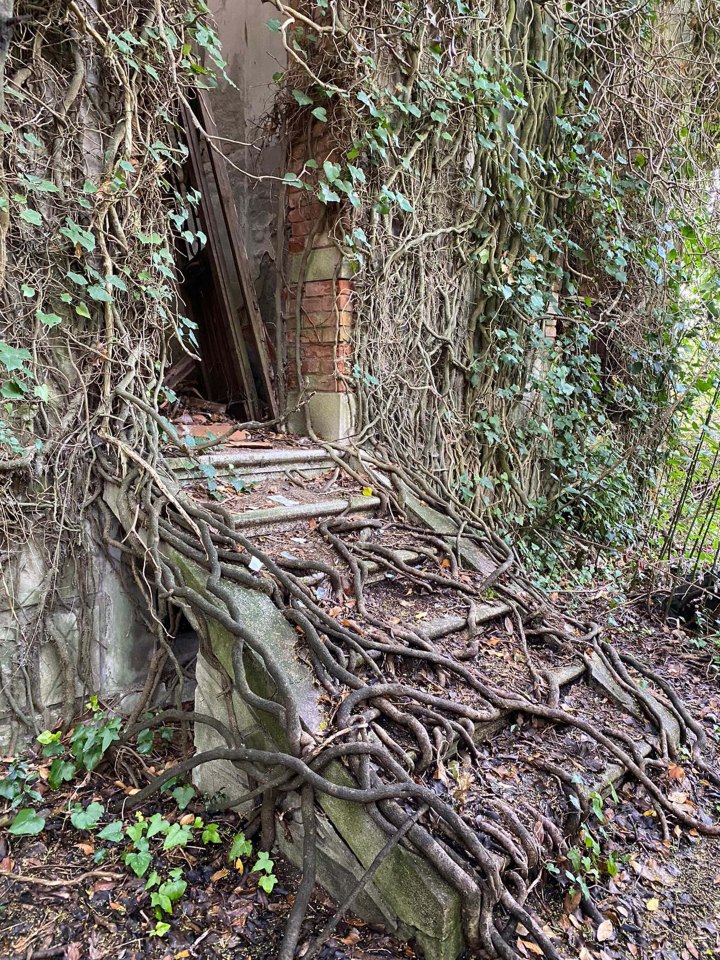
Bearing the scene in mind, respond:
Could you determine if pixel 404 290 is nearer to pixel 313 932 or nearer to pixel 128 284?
pixel 128 284

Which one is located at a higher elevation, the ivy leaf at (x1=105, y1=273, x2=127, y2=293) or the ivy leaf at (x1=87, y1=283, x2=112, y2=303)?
the ivy leaf at (x1=105, y1=273, x2=127, y2=293)

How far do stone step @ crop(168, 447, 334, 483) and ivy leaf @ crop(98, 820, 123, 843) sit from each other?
1374 mm

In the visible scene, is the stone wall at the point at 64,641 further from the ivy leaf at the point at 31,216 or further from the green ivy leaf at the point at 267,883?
the ivy leaf at the point at 31,216

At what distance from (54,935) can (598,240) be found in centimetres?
524

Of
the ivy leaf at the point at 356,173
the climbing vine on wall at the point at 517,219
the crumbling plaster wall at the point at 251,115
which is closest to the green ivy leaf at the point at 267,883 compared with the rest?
the climbing vine on wall at the point at 517,219

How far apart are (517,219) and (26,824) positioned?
4.38 metres

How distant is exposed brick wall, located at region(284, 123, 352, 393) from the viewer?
11.3ft

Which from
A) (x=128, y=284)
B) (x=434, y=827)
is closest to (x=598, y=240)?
(x=128, y=284)

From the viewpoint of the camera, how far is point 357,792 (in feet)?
5.51

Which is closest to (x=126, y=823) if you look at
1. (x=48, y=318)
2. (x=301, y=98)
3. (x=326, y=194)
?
(x=48, y=318)

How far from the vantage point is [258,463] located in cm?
309

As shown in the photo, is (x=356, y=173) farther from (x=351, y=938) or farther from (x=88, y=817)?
(x=351, y=938)

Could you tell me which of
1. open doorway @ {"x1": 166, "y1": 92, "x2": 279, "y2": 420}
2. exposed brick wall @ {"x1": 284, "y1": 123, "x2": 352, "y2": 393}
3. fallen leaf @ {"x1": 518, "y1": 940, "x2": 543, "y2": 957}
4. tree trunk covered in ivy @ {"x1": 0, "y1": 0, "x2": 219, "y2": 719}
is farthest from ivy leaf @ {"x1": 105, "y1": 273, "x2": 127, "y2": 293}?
fallen leaf @ {"x1": 518, "y1": 940, "x2": 543, "y2": 957}

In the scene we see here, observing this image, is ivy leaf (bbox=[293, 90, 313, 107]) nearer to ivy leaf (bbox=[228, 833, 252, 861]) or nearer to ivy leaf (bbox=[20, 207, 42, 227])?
ivy leaf (bbox=[20, 207, 42, 227])
